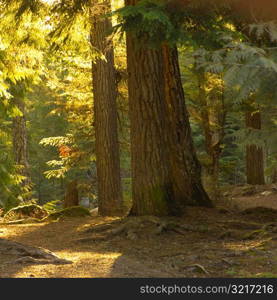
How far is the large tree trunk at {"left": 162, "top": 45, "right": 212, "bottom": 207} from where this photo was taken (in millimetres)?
11531

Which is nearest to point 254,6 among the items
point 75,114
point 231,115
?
point 75,114

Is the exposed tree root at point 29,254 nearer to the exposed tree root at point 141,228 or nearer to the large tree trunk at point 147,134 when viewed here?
the exposed tree root at point 141,228

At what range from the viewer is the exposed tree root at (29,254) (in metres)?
7.12

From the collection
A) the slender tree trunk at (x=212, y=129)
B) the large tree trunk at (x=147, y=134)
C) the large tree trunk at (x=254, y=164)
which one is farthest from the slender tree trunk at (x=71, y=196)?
the large tree trunk at (x=254, y=164)

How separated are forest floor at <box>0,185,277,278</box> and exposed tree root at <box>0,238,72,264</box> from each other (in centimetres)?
15

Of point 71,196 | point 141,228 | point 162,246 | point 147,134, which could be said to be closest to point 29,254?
point 162,246

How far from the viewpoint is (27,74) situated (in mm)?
11266

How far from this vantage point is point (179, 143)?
11664 mm

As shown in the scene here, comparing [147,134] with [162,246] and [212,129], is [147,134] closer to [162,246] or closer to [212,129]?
[162,246]

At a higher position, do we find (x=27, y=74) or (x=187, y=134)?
(x=27, y=74)

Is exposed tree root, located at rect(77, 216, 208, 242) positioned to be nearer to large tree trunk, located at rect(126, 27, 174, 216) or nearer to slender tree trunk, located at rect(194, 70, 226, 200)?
large tree trunk, located at rect(126, 27, 174, 216)

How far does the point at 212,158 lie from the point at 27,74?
7258 mm

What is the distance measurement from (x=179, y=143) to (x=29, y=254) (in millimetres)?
5286
